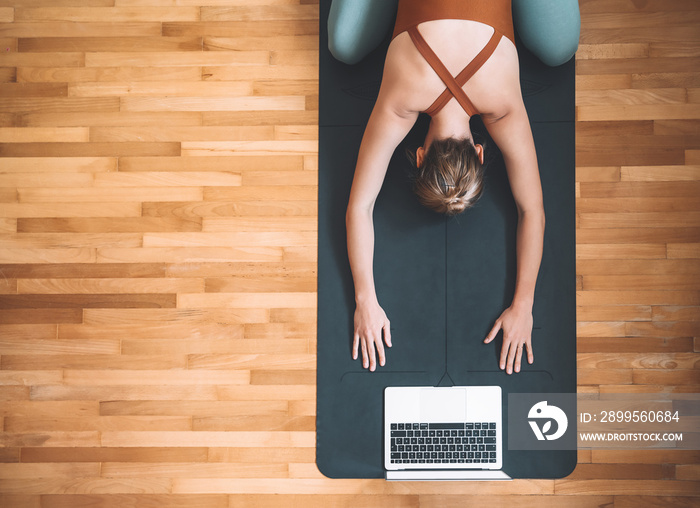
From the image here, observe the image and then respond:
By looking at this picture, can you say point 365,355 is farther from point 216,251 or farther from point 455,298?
point 216,251

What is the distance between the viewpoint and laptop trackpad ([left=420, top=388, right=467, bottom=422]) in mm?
1685

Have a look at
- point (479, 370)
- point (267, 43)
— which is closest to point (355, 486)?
point (479, 370)

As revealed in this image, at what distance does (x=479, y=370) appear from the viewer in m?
1.71

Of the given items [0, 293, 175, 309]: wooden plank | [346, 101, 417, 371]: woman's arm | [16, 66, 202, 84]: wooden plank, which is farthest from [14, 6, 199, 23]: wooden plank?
[0, 293, 175, 309]: wooden plank

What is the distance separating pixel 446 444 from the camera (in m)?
1.67

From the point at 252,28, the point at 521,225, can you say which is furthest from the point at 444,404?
the point at 252,28

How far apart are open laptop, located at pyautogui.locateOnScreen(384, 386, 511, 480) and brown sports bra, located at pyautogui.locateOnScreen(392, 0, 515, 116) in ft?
3.41

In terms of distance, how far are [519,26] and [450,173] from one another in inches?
25.4

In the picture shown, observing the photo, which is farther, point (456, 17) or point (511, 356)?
point (511, 356)

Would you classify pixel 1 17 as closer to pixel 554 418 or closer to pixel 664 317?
pixel 554 418

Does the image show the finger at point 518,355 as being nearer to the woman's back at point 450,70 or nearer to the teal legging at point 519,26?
the woman's back at point 450,70

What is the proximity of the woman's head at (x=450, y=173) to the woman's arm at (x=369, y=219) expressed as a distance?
15 cm

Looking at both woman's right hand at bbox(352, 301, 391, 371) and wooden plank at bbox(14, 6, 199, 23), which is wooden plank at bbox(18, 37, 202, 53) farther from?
woman's right hand at bbox(352, 301, 391, 371)

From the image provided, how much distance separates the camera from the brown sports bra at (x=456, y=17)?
138 centimetres
